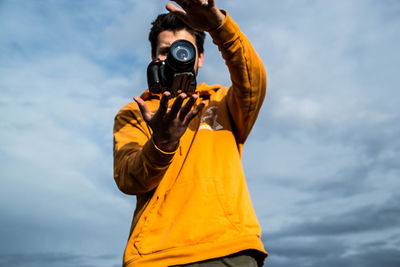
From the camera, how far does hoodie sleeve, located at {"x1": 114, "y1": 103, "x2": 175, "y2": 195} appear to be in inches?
110

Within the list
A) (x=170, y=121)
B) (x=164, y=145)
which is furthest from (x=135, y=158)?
(x=170, y=121)

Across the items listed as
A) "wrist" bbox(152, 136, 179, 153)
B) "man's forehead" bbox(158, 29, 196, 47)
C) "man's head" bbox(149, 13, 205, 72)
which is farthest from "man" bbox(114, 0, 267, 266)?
"man's forehead" bbox(158, 29, 196, 47)

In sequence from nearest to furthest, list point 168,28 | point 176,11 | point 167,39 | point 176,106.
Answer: point 176,106 < point 176,11 < point 167,39 < point 168,28

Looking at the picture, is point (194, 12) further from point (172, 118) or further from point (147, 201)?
point (147, 201)

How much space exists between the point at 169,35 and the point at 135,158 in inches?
61.7

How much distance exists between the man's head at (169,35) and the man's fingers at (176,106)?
1.17 metres

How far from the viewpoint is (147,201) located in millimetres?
3139

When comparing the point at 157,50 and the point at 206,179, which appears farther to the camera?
the point at 157,50

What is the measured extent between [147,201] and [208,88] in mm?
1286

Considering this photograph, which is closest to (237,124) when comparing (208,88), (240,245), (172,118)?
(208,88)

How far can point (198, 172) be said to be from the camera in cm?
304

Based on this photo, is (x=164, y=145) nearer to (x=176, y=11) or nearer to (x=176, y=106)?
(x=176, y=106)

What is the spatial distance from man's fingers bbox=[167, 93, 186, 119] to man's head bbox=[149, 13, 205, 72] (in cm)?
117

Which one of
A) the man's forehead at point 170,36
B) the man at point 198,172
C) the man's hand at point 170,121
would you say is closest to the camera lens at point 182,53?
the man at point 198,172
